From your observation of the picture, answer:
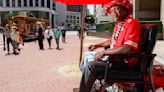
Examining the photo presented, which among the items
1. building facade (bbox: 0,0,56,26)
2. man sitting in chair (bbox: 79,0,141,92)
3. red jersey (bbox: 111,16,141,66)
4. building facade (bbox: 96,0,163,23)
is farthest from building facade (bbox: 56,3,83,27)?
red jersey (bbox: 111,16,141,66)

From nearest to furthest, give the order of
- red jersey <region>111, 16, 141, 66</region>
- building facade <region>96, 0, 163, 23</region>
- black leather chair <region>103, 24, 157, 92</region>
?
red jersey <region>111, 16, 141, 66</region> → black leather chair <region>103, 24, 157, 92</region> → building facade <region>96, 0, 163, 23</region>

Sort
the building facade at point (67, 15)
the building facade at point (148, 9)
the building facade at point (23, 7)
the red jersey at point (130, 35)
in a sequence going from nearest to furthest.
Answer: the red jersey at point (130, 35) → the building facade at point (148, 9) → the building facade at point (23, 7) → the building facade at point (67, 15)

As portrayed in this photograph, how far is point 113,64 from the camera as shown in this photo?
440cm

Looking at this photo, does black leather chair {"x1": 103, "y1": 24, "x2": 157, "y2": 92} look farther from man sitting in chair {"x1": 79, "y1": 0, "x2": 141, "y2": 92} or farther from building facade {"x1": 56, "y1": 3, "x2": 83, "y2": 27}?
building facade {"x1": 56, "y1": 3, "x2": 83, "y2": 27}

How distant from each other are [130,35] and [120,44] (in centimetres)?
22

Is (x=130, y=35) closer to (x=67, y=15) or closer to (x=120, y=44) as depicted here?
(x=120, y=44)

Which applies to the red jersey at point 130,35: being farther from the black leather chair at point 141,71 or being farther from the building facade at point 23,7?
the building facade at point 23,7

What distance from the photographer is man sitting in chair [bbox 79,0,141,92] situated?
4191 mm

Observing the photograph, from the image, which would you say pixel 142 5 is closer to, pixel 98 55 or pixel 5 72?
pixel 5 72

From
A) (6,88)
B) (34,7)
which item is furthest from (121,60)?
(34,7)

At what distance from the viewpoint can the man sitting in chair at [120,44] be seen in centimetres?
419

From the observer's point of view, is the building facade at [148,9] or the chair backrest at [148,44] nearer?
the chair backrest at [148,44]

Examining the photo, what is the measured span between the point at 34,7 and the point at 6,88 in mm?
108103

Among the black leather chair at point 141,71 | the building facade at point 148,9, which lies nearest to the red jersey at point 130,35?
the black leather chair at point 141,71
